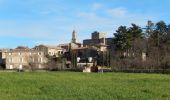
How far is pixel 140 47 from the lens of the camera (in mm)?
115188

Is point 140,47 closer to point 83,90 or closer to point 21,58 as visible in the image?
point 21,58

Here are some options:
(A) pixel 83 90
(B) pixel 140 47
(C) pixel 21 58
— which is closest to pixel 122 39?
(B) pixel 140 47

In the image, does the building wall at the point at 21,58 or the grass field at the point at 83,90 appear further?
the building wall at the point at 21,58

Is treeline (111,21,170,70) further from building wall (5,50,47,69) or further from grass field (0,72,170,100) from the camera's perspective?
grass field (0,72,170,100)

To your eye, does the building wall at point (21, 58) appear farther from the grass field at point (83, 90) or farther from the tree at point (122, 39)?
the grass field at point (83, 90)

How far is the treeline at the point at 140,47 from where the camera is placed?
10675cm

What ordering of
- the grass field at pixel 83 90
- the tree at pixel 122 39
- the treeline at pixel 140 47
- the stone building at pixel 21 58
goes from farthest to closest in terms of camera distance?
the stone building at pixel 21 58 → the tree at pixel 122 39 → the treeline at pixel 140 47 → the grass field at pixel 83 90

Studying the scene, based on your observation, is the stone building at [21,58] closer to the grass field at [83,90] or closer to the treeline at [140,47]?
the treeline at [140,47]

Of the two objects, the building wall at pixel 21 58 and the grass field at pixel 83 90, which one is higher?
the building wall at pixel 21 58

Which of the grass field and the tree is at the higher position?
the tree

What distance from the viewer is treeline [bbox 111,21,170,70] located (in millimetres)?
106750

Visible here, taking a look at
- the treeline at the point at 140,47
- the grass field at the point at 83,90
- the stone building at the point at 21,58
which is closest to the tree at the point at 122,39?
the treeline at the point at 140,47

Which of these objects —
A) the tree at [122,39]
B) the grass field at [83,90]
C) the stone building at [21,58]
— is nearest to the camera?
the grass field at [83,90]

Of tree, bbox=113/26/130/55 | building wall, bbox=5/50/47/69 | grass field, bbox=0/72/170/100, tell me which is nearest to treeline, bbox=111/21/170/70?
tree, bbox=113/26/130/55
